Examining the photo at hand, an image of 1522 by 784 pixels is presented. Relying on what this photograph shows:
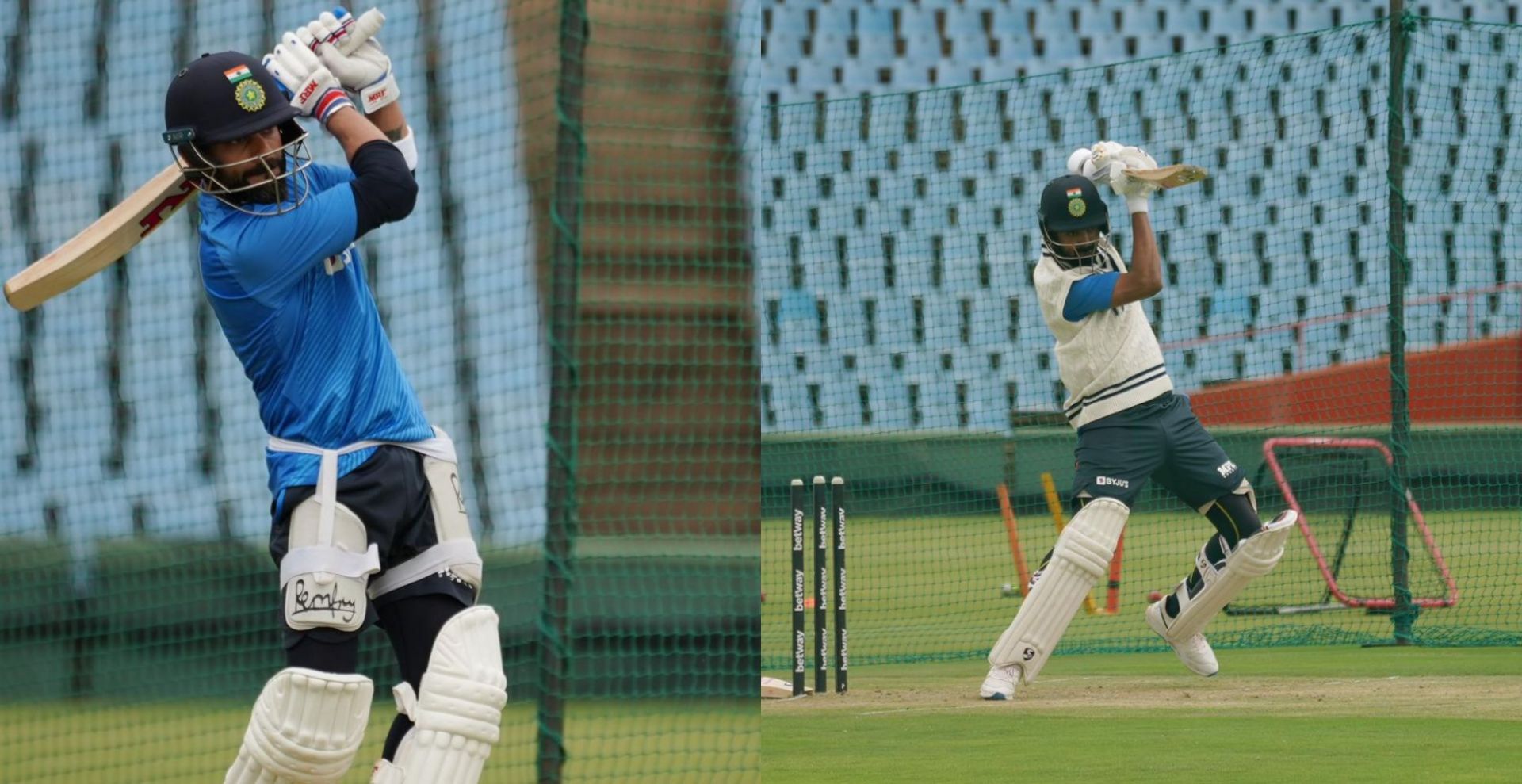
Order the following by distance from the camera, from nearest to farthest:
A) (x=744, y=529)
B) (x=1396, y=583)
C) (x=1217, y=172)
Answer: (x=744, y=529) → (x=1396, y=583) → (x=1217, y=172)

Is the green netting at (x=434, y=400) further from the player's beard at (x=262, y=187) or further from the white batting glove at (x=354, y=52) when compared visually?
the player's beard at (x=262, y=187)

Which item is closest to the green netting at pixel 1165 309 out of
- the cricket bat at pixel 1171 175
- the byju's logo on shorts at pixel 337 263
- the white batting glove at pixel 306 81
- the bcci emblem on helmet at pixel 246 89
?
the cricket bat at pixel 1171 175

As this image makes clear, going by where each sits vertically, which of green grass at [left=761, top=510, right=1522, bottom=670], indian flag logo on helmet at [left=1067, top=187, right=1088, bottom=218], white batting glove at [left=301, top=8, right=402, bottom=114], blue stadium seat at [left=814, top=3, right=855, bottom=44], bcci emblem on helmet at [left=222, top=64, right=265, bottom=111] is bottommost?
green grass at [left=761, top=510, right=1522, bottom=670]

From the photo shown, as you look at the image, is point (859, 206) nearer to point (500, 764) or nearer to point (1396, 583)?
point (1396, 583)

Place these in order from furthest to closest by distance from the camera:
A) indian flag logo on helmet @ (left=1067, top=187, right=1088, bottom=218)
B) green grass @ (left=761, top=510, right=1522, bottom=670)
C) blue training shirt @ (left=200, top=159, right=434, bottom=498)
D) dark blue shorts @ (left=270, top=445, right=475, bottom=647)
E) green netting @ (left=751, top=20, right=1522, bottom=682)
A: green netting @ (left=751, top=20, right=1522, bottom=682) → green grass @ (left=761, top=510, right=1522, bottom=670) → indian flag logo on helmet @ (left=1067, top=187, right=1088, bottom=218) → dark blue shorts @ (left=270, top=445, right=475, bottom=647) → blue training shirt @ (left=200, top=159, right=434, bottom=498)

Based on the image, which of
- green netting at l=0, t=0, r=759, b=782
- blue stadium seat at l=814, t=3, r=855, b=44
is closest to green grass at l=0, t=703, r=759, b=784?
green netting at l=0, t=0, r=759, b=782

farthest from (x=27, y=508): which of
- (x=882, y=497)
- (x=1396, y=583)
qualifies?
(x=882, y=497)

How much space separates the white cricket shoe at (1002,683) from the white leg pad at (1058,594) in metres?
0.03

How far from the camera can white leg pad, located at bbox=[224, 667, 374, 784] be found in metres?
3.89

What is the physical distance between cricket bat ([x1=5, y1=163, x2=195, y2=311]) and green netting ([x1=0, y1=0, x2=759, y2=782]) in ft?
6.24

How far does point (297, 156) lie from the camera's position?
158 inches

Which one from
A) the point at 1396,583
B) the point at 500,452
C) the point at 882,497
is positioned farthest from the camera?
the point at 882,497

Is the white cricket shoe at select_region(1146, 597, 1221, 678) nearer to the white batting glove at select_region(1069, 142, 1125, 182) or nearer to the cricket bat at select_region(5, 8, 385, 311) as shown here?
the white batting glove at select_region(1069, 142, 1125, 182)

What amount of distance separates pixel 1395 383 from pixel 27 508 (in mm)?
6054
